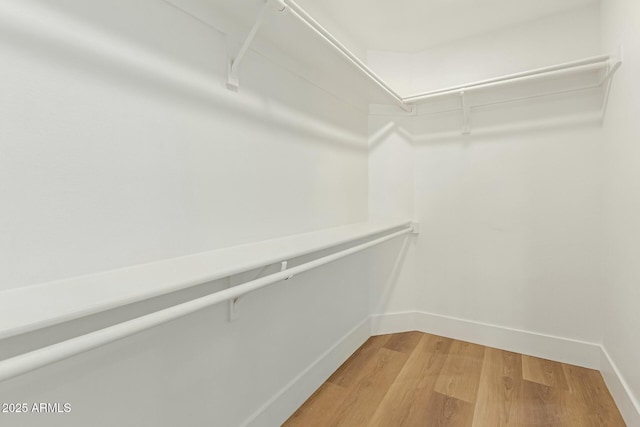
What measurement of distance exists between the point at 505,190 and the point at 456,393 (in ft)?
4.03

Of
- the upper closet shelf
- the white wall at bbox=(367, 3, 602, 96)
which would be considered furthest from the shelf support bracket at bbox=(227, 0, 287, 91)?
the white wall at bbox=(367, 3, 602, 96)

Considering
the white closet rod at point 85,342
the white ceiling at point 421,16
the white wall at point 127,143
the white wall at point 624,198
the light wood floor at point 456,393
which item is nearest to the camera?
the white closet rod at point 85,342

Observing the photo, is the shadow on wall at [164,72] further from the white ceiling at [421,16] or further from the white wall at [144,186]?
the white ceiling at [421,16]

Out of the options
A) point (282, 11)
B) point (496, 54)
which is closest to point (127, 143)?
point (282, 11)

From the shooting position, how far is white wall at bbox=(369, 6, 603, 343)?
1741mm

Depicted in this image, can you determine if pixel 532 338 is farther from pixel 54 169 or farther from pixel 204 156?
pixel 54 169

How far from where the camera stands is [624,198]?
137 centimetres

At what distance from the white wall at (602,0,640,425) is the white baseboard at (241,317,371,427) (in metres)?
1.27

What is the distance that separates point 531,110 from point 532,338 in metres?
1.39

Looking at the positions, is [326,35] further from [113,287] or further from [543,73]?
[543,73]

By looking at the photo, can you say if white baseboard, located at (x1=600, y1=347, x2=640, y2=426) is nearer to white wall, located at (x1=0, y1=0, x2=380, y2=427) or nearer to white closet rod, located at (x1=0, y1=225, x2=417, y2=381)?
white wall, located at (x1=0, y1=0, x2=380, y2=427)

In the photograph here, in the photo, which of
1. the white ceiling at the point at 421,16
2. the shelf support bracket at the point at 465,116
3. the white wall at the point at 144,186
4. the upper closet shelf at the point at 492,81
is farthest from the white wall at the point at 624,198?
the white wall at the point at 144,186

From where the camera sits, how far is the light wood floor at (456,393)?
136cm

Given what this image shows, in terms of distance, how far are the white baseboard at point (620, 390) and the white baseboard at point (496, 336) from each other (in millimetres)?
90
